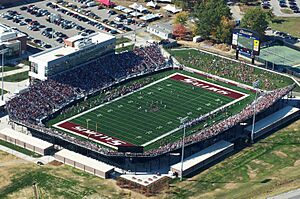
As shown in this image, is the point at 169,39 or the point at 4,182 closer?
the point at 4,182

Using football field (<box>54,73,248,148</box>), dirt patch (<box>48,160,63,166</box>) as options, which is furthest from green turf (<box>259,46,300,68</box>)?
dirt patch (<box>48,160,63,166</box>)

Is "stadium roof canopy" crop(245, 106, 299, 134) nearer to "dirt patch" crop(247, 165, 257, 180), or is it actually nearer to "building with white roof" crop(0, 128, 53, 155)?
"dirt patch" crop(247, 165, 257, 180)

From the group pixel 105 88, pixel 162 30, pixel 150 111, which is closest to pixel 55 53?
pixel 105 88

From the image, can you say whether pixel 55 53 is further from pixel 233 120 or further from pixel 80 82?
pixel 233 120

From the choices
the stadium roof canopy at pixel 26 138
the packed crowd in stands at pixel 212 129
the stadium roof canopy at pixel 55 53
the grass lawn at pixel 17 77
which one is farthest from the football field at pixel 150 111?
the grass lawn at pixel 17 77

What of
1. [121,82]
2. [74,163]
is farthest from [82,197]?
[121,82]

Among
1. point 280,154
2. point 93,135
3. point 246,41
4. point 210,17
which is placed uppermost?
point 210,17

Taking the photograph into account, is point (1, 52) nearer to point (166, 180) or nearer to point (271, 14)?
point (166, 180)
